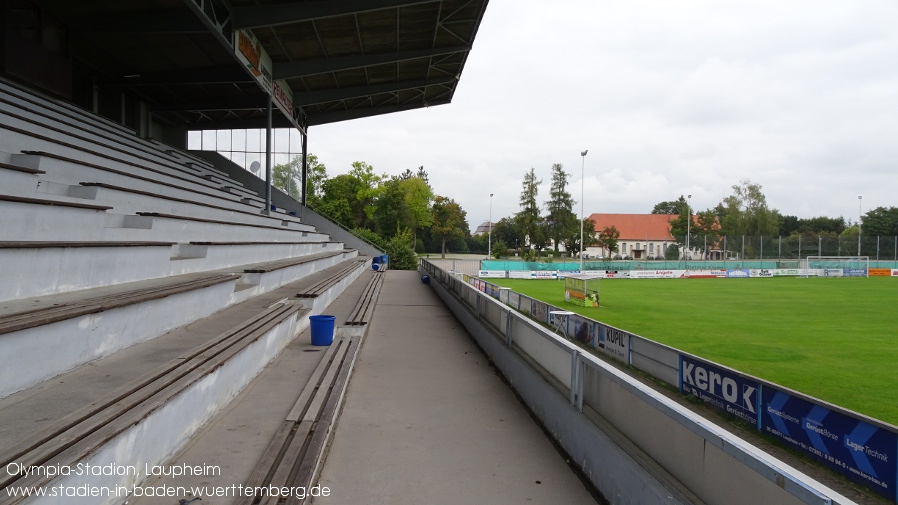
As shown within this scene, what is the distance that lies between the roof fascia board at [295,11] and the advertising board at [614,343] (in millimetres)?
11064

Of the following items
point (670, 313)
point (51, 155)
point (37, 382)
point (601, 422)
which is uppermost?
point (51, 155)

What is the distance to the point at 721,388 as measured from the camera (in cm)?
827

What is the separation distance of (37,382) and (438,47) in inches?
827

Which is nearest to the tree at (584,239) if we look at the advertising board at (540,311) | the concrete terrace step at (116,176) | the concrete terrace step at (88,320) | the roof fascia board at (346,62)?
the roof fascia board at (346,62)

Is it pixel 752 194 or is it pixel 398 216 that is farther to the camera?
pixel 752 194

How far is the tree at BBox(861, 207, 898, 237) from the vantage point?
9838cm

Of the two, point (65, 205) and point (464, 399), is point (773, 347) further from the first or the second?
point (65, 205)

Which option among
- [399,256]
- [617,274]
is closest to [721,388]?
[399,256]

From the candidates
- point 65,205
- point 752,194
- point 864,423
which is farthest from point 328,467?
point 752,194

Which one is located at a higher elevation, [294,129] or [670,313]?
[294,129]

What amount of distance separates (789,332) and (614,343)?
9.27 m

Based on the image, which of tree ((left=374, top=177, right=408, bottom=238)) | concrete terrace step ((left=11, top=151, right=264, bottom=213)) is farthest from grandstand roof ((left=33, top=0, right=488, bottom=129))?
tree ((left=374, top=177, right=408, bottom=238))

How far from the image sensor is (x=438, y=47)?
22406 millimetres

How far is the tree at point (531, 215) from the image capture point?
8950cm
